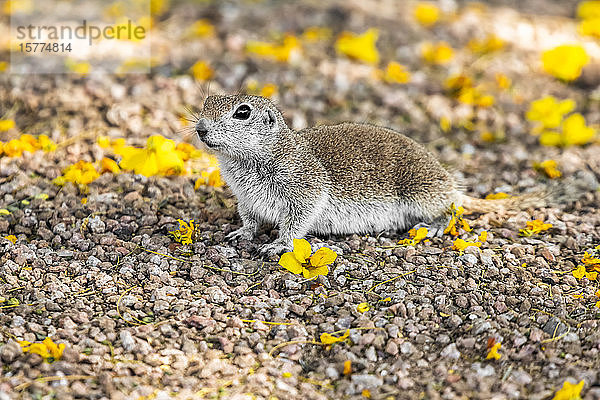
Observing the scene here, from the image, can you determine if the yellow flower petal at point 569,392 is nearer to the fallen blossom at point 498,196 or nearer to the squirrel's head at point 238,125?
the squirrel's head at point 238,125

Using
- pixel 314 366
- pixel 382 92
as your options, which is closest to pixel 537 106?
pixel 382 92

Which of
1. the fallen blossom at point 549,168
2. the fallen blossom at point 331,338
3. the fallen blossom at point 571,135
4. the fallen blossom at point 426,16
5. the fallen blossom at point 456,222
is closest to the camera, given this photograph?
the fallen blossom at point 331,338

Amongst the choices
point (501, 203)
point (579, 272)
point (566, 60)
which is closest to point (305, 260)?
point (579, 272)

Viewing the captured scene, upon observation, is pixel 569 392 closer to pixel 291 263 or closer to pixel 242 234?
pixel 291 263

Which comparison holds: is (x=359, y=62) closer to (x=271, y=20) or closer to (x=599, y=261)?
(x=271, y=20)

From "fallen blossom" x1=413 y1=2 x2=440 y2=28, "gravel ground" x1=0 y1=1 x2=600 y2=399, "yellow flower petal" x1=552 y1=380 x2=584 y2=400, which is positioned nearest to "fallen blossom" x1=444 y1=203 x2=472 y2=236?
"gravel ground" x1=0 y1=1 x2=600 y2=399

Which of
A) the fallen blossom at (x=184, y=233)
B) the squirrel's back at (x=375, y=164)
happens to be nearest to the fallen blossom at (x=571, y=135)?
the squirrel's back at (x=375, y=164)
